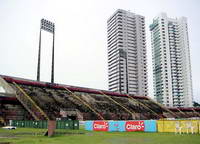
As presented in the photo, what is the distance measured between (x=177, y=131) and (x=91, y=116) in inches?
1311

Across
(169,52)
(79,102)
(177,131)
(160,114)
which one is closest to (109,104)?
(79,102)

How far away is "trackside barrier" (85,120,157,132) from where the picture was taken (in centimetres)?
3194

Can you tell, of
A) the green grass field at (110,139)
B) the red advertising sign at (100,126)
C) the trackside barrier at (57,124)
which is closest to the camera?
the green grass field at (110,139)

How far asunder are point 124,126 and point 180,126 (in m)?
9.12

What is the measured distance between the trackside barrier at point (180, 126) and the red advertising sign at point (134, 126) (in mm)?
2617

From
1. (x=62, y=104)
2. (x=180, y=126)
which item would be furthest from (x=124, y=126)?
(x=62, y=104)

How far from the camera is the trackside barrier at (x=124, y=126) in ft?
105

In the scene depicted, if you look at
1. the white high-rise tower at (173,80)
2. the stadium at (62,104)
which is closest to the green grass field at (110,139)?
the stadium at (62,104)

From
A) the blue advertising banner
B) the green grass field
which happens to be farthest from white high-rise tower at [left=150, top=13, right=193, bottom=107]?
the green grass field

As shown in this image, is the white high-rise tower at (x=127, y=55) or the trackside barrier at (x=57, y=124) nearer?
the trackside barrier at (x=57, y=124)

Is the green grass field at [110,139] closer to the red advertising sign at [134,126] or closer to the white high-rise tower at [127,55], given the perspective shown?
the red advertising sign at [134,126]

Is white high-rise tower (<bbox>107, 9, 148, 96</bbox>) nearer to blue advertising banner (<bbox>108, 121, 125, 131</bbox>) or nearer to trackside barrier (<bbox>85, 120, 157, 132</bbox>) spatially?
trackside barrier (<bbox>85, 120, 157, 132</bbox>)

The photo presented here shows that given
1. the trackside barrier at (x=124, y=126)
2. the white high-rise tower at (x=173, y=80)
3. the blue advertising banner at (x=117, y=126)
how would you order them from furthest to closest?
the white high-rise tower at (x=173, y=80)
the blue advertising banner at (x=117, y=126)
the trackside barrier at (x=124, y=126)

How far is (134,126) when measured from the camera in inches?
1312
